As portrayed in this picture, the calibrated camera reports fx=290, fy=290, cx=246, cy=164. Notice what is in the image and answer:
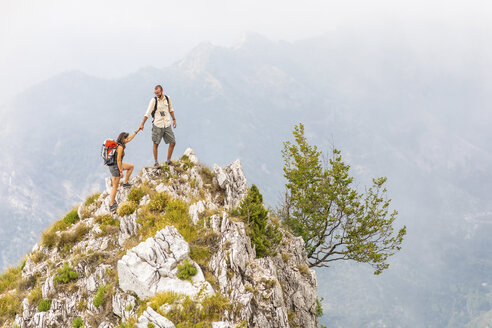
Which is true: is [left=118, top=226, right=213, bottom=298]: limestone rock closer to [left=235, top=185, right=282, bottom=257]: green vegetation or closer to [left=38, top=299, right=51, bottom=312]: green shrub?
[left=235, top=185, right=282, bottom=257]: green vegetation

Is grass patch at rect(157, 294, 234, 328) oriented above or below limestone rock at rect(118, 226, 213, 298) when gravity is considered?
below

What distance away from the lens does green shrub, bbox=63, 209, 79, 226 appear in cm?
1573

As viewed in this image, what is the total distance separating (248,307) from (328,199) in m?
15.4

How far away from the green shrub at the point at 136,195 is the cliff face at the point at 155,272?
0.16ft

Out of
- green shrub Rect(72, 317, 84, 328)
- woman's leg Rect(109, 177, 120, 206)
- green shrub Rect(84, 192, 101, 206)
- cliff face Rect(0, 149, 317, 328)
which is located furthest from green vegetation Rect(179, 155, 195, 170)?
green shrub Rect(72, 317, 84, 328)

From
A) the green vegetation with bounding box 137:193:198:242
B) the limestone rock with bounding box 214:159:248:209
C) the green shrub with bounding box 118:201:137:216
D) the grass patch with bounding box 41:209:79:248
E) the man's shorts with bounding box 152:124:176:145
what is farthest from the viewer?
the limestone rock with bounding box 214:159:248:209

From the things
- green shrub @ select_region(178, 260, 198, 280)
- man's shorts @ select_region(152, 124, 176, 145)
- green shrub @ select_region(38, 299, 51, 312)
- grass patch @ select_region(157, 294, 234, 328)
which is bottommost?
green shrub @ select_region(38, 299, 51, 312)

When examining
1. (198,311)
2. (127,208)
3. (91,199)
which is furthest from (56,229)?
(198,311)

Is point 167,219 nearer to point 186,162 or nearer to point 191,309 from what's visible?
point 191,309

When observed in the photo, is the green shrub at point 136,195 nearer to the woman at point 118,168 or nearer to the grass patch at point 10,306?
the woman at point 118,168

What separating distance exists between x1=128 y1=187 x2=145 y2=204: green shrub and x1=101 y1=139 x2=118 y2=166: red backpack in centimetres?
168

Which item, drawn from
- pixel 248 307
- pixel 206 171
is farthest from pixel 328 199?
pixel 248 307

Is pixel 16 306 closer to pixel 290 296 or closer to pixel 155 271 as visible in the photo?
pixel 155 271

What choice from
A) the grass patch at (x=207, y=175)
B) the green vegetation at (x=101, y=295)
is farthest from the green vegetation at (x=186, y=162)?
the green vegetation at (x=101, y=295)
